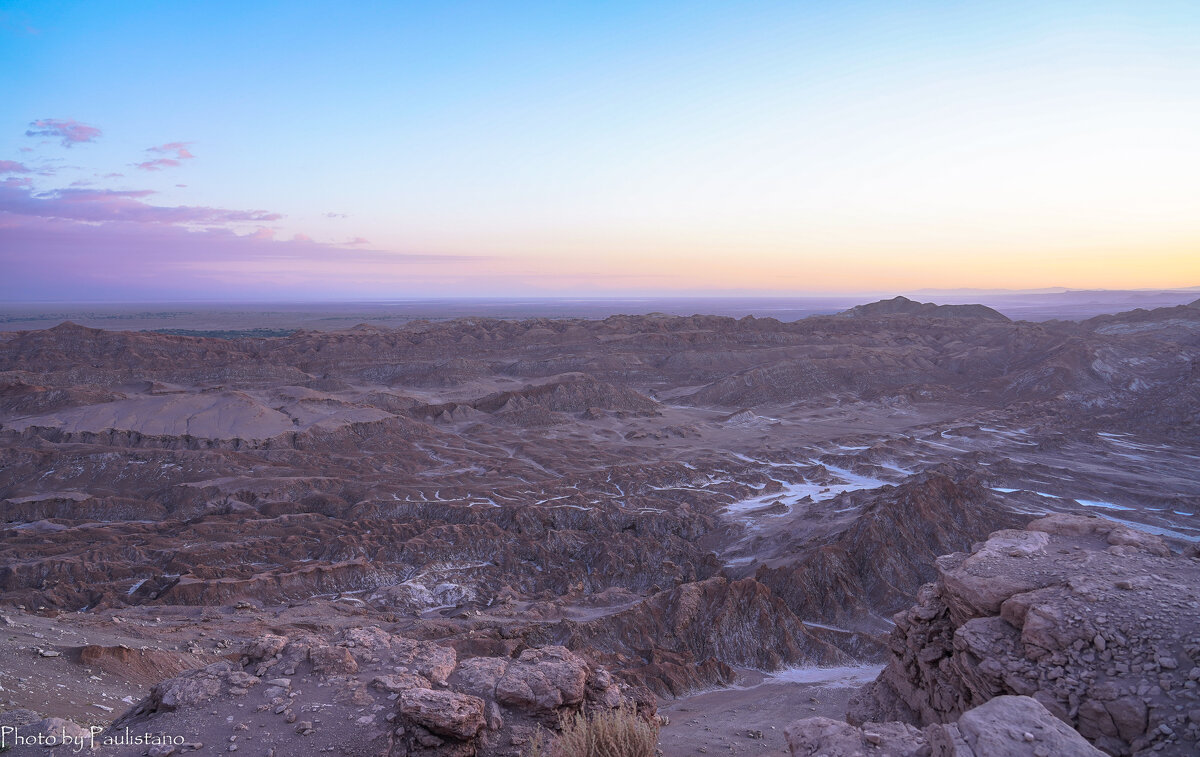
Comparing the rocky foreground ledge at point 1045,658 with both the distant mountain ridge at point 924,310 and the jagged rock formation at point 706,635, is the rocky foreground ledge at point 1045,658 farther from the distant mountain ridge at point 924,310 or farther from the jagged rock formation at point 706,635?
the distant mountain ridge at point 924,310

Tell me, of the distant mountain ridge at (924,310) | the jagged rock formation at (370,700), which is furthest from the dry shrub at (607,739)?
the distant mountain ridge at (924,310)

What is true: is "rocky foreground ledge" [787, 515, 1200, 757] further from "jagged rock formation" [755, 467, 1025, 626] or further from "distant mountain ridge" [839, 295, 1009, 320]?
"distant mountain ridge" [839, 295, 1009, 320]

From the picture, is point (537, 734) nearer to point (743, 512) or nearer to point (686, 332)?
point (743, 512)

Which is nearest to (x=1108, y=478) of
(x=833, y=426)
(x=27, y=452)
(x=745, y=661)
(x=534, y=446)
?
(x=833, y=426)

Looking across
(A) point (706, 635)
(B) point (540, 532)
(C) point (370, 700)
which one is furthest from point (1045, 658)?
(B) point (540, 532)

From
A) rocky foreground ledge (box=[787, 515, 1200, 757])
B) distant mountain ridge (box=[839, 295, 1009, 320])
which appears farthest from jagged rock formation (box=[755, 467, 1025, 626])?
distant mountain ridge (box=[839, 295, 1009, 320])

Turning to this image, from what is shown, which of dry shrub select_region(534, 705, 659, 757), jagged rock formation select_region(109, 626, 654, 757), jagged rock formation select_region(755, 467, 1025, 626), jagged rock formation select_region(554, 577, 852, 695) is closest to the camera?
dry shrub select_region(534, 705, 659, 757)
